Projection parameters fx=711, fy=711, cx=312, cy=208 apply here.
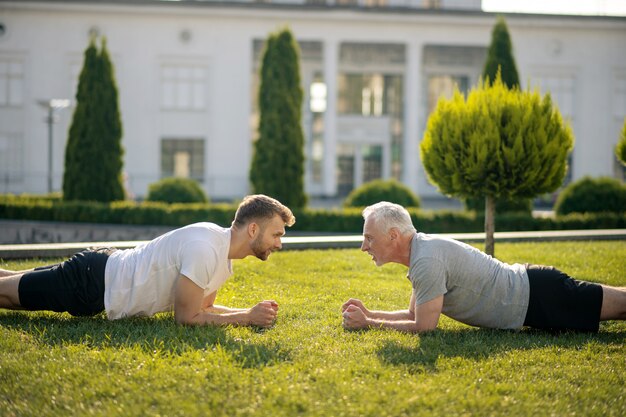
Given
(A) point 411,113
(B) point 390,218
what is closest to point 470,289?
(B) point 390,218

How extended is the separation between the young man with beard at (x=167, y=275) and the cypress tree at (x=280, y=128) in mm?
12413

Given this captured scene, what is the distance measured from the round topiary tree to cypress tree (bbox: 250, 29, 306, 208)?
1.48 meters

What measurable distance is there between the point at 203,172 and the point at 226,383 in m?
29.1

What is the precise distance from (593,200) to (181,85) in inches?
806

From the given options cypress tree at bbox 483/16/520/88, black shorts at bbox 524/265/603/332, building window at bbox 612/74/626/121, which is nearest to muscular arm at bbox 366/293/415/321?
black shorts at bbox 524/265/603/332

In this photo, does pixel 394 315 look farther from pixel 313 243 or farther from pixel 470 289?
pixel 313 243

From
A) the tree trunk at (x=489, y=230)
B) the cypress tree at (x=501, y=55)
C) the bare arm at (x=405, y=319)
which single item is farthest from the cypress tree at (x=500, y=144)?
the cypress tree at (x=501, y=55)

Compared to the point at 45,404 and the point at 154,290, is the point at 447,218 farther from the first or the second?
the point at 45,404

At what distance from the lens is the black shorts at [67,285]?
20.0 ft

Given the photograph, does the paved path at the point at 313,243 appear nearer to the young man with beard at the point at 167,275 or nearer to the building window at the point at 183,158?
the young man with beard at the point at 167,275

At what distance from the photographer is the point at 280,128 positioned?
19.0 meters

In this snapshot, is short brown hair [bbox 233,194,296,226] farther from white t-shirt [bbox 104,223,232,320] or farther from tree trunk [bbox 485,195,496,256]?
tree trunk [bbox 485,195,496,256]

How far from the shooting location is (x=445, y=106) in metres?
10.6

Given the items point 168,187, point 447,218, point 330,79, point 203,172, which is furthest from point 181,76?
point 447,218
